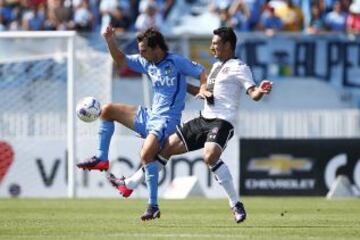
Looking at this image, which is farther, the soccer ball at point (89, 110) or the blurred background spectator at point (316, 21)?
the blurred background spectator at point (316, 21)

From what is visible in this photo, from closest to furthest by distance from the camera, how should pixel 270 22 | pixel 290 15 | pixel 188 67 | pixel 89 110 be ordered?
pixel 188 67, pixel 89 110, pixel 270 22, pixel 290 15

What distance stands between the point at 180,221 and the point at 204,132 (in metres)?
1.09

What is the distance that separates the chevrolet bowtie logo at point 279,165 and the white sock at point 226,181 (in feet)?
31.1

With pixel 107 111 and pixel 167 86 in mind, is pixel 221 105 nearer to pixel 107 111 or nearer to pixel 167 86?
pixel 167 86

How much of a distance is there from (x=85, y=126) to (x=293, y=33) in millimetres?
6279

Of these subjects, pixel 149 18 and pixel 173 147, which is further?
pixel 149 18

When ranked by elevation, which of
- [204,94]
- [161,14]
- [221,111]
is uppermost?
[161,14]

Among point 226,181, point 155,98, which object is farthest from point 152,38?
point 226,181

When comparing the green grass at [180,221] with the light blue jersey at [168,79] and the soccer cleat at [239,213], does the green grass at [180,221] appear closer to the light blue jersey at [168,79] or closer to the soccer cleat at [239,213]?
the soccer cleat at [239,213]

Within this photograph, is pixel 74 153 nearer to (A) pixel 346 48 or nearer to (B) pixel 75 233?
(A) pixel 346 48

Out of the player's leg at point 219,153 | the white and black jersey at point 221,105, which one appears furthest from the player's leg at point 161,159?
the player's leg at point 219,153

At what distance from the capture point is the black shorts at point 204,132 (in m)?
13.2

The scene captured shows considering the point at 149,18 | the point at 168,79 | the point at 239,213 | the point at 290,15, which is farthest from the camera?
the point at 290,15

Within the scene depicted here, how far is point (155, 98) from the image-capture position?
14.4 meters
